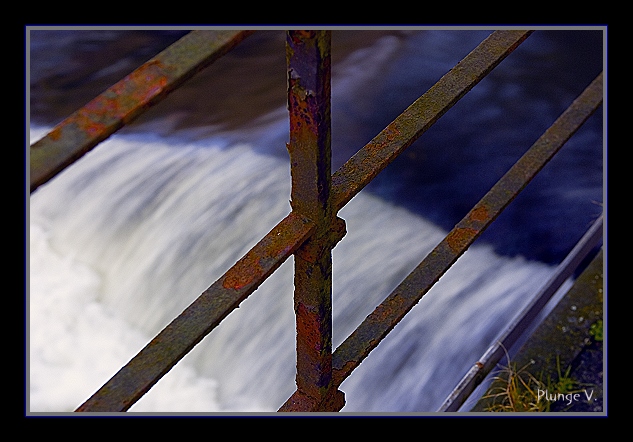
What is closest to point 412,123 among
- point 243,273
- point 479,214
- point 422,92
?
point 243,273

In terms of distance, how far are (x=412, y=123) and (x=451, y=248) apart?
56cm

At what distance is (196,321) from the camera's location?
1.54m

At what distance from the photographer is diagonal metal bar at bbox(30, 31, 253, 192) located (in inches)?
41.5

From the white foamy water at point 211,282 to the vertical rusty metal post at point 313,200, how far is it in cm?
189

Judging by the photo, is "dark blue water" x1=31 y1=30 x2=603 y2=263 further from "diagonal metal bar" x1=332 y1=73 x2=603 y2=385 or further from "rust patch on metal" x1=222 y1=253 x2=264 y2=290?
"rust patch on metal" x1=222 y1=253 x2=264 y2=290

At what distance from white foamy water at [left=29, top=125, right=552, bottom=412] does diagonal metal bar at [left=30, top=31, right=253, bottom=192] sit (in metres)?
2.78

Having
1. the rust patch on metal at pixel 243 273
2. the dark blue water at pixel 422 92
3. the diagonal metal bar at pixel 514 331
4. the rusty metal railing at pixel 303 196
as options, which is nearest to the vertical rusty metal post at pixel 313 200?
the rusty metal railing at pixel 303 196

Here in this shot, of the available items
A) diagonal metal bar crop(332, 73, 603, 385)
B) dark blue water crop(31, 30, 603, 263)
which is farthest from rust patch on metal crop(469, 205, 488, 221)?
dark blue water crop(31, 30, 603, 263)

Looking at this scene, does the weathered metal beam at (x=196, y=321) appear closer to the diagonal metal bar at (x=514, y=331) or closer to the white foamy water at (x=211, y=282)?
the diagonal metal bar at (x=514, y=331)

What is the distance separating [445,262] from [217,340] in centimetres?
224

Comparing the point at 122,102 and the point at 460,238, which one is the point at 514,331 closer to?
the point at 460,238

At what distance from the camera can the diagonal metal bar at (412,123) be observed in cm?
173

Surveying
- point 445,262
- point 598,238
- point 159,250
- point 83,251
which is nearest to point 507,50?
point 445,262

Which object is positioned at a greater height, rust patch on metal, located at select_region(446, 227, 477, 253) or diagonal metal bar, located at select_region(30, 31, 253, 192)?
rust patch on metal, located at select_region(446, 227, 477, 253)
